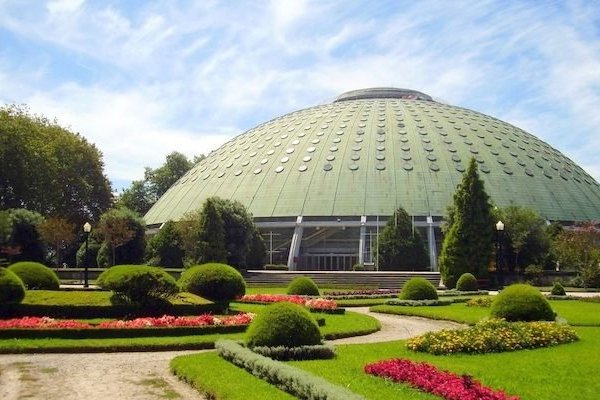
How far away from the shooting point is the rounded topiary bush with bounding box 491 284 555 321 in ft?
59.2

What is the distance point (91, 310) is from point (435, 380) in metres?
13.2

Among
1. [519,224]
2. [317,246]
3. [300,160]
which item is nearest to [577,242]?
[519,224]

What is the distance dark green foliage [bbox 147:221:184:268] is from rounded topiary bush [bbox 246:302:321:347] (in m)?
39.9

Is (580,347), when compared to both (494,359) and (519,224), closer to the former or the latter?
(494,359)

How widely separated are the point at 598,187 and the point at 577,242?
30760 millimetres

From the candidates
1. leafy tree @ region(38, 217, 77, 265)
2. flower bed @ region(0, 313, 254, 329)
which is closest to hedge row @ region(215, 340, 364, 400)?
flower bed @ region(0, 313, 254, 329)

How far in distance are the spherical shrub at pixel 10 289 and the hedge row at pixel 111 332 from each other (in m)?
2.85

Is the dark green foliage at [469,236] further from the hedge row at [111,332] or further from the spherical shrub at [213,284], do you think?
the hedge row at [111,332]

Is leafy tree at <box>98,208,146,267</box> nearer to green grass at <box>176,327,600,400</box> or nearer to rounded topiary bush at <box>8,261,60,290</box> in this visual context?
rounded topiary bush at <box>8,261,60,290</box>

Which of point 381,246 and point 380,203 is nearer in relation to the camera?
point 381,246

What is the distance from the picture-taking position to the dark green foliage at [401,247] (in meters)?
49.4

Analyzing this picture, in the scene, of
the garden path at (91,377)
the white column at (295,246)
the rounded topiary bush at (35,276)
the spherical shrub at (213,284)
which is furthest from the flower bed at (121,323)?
the white column at (295,246)

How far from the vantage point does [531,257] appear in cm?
4584

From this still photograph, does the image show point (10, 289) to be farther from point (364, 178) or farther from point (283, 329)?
point (364, 178)
